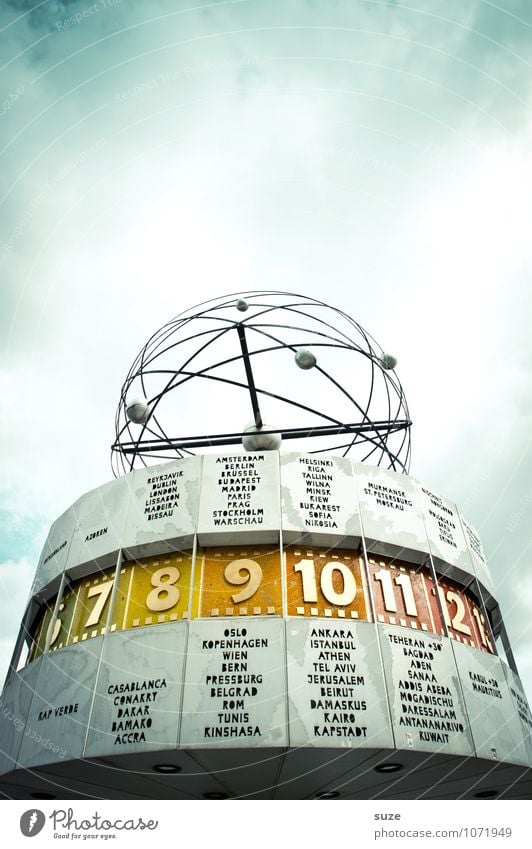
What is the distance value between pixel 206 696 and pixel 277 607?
74.1 inches

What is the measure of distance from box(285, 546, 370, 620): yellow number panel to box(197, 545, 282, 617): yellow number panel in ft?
0.90

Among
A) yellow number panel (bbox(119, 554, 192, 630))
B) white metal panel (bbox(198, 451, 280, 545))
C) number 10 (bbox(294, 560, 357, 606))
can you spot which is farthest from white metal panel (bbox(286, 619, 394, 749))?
yellow number panel (bbox(119, 554, 192, 630))

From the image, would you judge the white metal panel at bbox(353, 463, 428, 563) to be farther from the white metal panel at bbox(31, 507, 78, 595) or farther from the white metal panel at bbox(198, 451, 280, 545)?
the white metal panel at bbox(31, 507, 78, 595)

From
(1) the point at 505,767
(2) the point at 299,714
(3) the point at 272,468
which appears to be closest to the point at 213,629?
(2) the point at 299,714

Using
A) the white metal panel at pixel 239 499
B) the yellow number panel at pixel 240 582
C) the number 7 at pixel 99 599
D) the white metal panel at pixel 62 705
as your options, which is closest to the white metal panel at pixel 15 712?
the white metal panel at pixel 62 705

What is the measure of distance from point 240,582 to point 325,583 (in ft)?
5.16

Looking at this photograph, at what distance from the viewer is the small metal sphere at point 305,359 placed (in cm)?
1210

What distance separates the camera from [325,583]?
9.49 meters

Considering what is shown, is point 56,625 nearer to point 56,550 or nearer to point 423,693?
point 56,550

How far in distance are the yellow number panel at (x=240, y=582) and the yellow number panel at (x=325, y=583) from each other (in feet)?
0.90

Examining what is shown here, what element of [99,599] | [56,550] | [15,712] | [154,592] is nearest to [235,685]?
[154,592]

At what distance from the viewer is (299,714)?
7.79 metres

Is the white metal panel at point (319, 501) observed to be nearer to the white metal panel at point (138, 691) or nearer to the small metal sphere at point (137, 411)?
the white metal panel at point (138, 691)

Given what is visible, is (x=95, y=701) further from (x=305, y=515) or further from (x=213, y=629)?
(x=305, y=515)
